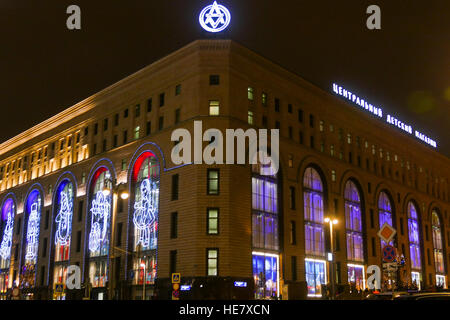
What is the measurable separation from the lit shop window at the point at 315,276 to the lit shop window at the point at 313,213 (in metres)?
1.22

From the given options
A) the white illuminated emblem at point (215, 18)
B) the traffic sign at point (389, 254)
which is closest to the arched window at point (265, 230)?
the white illuminated emblem at point (215, 18)

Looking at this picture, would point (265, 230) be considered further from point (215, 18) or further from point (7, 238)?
point (7, 238)

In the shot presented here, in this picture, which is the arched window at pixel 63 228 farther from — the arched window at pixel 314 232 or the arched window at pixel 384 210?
the arched window at pixel 384 210

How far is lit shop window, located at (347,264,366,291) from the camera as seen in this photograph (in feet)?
232

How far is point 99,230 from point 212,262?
68.8 feet

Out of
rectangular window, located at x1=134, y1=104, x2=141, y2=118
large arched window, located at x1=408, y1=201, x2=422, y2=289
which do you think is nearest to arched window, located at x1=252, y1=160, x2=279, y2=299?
rectangular window, located at x1=134, y1=104, x2=141, y2=118

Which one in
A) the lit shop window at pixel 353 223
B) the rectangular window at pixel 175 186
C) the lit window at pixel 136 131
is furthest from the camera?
the lit shop window at pixel 353 223

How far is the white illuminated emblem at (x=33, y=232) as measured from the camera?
80625mm

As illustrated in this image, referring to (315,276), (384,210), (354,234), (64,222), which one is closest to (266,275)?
(315,276)

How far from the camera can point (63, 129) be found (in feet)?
268

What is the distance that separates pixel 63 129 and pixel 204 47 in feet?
109

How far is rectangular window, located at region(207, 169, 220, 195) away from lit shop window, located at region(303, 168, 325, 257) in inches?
615
